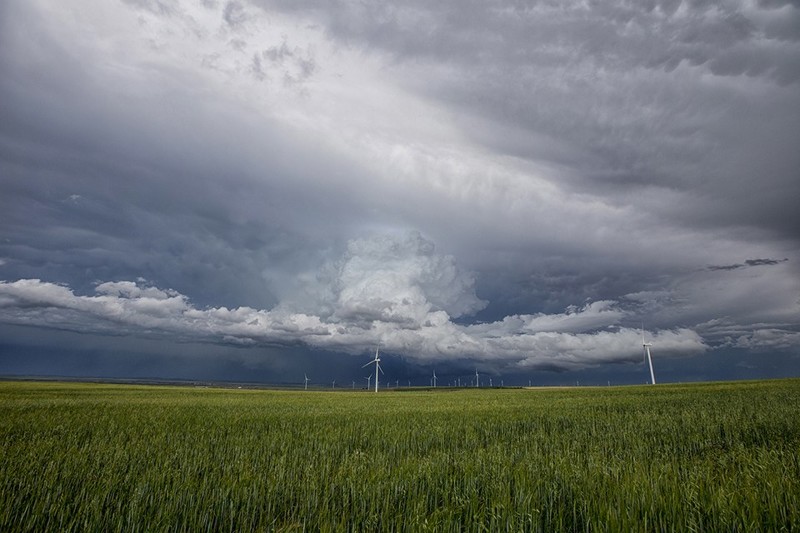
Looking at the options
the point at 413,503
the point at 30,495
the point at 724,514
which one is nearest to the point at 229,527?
the point at 413,503

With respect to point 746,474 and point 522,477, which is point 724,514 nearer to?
point 522,477

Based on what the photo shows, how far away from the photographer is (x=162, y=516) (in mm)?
5746

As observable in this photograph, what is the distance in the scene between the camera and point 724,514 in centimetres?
534

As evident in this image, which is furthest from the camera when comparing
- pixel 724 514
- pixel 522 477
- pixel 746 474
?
pixel 746 474

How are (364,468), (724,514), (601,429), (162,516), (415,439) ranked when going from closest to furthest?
(724,514) → (162,516) → (364,468) → (415,439) → (601,429)

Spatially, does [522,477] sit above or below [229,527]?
above

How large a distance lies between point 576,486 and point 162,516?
260 inches

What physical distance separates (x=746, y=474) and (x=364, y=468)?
760 cm

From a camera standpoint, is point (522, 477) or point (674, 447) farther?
point (674, 447)

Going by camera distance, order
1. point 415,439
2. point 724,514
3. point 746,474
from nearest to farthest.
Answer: point 724,514 < point 746,474 < point 415,439

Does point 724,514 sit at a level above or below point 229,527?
above

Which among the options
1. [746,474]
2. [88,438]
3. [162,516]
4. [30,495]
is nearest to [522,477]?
[746,474]

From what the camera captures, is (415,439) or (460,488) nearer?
(460,488)

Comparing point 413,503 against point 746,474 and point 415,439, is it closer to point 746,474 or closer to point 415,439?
point 746,474
